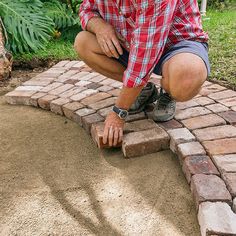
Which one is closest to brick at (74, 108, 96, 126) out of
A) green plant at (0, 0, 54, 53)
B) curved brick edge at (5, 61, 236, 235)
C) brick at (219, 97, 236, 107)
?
curved brick edge at (5, 61, 236, 235)

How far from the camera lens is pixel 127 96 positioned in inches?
74.2

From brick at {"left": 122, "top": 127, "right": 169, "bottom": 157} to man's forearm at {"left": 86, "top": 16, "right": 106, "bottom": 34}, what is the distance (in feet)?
2.07

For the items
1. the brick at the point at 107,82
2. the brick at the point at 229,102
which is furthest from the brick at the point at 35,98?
the brick at the point at 229,102

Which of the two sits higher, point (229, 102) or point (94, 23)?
point (94, 23)

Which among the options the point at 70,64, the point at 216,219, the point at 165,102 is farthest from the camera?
the point at 70,64

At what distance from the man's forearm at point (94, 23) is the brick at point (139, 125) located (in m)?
0.56

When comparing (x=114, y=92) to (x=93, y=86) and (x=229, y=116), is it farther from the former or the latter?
(x=229, y=116)

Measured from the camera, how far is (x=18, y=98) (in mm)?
2795

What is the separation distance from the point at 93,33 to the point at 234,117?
0.95 meters

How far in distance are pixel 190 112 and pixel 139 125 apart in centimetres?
A: 34

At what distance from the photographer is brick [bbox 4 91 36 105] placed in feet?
9.10

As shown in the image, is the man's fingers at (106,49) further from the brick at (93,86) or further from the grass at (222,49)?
the grass at (222,49)

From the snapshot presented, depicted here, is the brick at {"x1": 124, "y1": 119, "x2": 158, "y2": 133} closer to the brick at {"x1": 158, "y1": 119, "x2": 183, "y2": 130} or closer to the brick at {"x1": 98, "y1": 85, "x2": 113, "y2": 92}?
the brick at {"x1": 158, "y1": 119, "x2": 183, "y2": 130}

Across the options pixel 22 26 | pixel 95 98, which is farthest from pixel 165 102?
pixel 22 26
